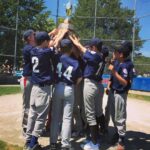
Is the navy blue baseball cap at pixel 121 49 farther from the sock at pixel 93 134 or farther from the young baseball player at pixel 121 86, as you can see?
the sock at pixel 93 134

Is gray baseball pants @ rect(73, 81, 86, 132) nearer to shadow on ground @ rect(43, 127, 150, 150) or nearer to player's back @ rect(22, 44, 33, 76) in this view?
shadow on ground @ rect(43, 127, 150, 150)

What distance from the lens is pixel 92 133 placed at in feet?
22.1

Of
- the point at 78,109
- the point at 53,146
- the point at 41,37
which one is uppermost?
the point at 41,37

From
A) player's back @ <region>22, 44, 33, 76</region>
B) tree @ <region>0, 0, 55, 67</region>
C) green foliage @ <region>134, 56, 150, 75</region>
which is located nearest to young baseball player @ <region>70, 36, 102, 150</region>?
player's back @ <region>22, 44, 33, 76</region>

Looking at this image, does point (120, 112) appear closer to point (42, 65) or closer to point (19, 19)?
point (42, 65)

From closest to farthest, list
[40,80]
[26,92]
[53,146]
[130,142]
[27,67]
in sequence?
[40,80], [53,146], [27,67], [26,92], [130,142]

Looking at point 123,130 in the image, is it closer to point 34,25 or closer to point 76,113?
point 76,113

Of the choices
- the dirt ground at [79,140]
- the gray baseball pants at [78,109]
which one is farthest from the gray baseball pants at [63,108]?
the gray baseball pants at [78,109]

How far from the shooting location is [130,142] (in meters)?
7.56

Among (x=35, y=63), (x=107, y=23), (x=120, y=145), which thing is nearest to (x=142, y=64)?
(x=107, y=23)

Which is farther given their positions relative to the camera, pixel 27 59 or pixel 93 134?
pixel 27 59

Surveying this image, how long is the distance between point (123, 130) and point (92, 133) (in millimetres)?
563

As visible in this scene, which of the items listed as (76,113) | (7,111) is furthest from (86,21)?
(76,113)

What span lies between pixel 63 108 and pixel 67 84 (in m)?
0.42
